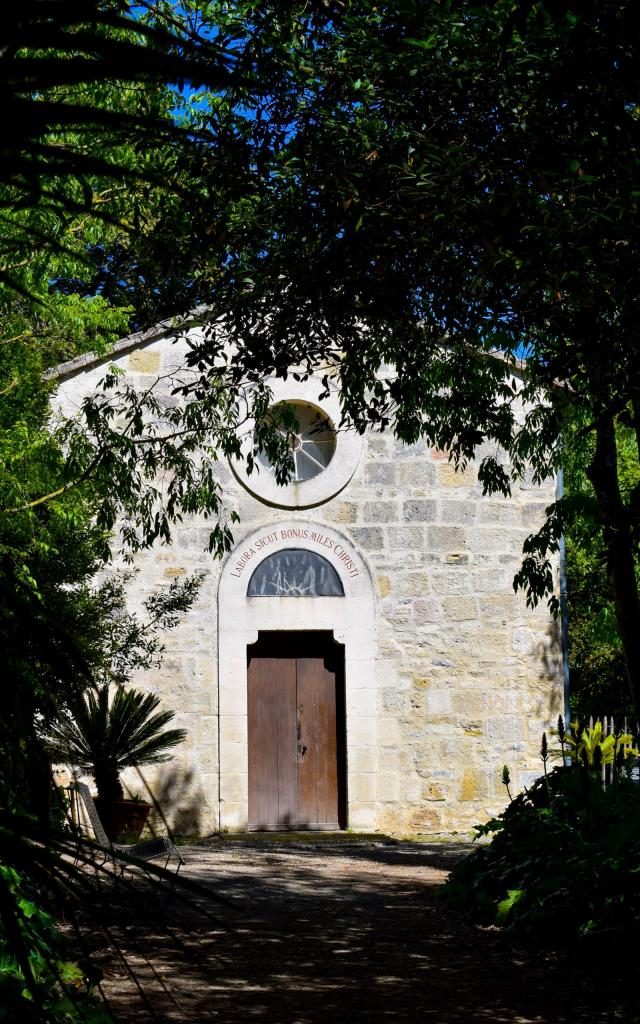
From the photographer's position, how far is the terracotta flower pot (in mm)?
10961

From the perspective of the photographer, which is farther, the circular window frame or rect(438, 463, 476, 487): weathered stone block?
rect(438, 463, 476, 487): weathered stone block

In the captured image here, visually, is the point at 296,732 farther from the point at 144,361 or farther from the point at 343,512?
the point at 144,361

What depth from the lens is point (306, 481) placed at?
13.4 metres

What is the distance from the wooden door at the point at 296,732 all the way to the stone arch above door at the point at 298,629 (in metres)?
0.31

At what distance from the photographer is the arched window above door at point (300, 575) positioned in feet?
43.6

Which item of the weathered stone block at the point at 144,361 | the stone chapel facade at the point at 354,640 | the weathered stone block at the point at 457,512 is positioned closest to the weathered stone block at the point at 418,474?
the stone chapel facade at the point at 354,640

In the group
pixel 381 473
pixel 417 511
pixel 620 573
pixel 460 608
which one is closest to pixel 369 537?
pixel 417 511

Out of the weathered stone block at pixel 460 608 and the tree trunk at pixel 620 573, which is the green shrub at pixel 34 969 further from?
the weathered stone block at pixel 460 608

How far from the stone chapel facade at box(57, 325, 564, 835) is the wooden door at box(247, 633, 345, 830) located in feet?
0.05

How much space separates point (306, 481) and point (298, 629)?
1708 millimetres

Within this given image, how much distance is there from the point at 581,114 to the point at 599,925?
12.4 feet

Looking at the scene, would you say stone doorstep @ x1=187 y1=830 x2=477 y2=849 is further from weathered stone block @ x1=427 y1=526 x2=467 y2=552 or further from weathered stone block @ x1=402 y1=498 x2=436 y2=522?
weathered stone block @ x1=402 y1=498 x2=436 y2=522

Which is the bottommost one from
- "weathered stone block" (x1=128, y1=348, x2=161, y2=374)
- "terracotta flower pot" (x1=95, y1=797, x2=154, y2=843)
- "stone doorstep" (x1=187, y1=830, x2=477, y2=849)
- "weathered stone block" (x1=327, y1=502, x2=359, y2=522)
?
"stone doorstep" (x1=187, y1=830, x2=477, y2=849)

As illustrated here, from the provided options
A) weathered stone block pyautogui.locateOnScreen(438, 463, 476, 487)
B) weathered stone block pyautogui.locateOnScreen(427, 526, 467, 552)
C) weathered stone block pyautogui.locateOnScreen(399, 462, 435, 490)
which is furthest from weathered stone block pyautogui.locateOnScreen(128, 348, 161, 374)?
weathered stone block pyautogui.locateOnScreen(427, 526, 467, 552)
